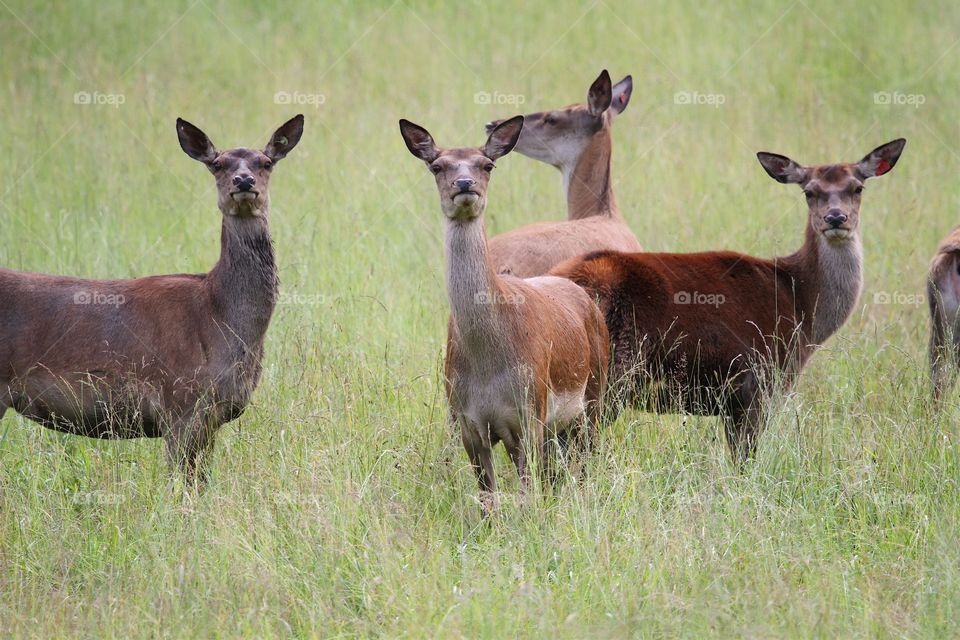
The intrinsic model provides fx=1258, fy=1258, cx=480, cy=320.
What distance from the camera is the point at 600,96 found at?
973cm

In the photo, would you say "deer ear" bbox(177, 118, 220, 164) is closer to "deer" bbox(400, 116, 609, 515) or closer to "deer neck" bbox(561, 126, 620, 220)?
"deer" bbox(400, 116, 609, 515)

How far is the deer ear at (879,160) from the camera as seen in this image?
7379mm

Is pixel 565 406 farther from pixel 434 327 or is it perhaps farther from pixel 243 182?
pixel 434 327

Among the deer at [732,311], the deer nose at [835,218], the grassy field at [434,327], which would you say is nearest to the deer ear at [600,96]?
the grassy field at [434,327]

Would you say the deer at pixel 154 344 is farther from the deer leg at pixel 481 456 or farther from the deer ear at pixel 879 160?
the deer ear at pixel 879 160

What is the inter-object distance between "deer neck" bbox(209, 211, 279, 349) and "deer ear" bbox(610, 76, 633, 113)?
4.64 metres

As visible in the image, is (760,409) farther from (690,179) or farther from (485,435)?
(690,179)

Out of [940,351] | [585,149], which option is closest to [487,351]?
[940,351]

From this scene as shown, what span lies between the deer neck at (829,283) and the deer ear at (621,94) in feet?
11.0

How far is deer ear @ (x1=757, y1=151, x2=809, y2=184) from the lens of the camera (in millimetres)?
7531

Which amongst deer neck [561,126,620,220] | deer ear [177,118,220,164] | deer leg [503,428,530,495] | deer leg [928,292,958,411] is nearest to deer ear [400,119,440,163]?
deer ear [177,118,220,164]

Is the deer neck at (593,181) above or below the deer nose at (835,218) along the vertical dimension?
above

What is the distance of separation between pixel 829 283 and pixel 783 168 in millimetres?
784

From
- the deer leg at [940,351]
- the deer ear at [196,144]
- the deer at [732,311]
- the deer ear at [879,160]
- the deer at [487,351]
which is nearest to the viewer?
the deer at [487,351]
